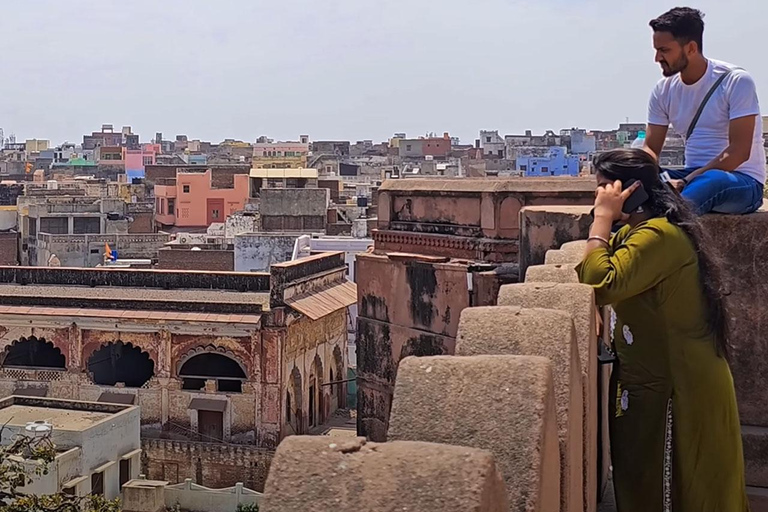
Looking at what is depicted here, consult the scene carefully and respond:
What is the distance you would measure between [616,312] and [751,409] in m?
1.40

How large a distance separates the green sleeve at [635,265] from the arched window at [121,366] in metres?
21.1

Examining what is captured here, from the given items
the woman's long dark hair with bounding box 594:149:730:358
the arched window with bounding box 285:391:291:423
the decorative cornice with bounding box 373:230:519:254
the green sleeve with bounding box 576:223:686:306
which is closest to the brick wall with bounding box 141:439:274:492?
the arched window with bounding box 285:391:291:423

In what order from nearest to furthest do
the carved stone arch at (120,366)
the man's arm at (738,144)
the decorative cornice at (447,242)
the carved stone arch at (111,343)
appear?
the man's arm at (738,144)
the decorative cornice at (447,242)
the carved stone arch at (111,343)
the carved stone arch at (120,366)

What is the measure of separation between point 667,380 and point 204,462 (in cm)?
1866

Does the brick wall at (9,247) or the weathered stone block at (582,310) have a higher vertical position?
the weathered stone block at (582,310)

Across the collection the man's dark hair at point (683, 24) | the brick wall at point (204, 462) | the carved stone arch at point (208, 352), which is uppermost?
the man's dark hair at point (683, 24)

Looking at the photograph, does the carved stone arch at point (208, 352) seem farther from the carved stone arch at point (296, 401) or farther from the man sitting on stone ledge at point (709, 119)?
the man sitting on stone ledge at point (709, 119)

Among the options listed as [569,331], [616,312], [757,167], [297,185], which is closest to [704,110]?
[757,167]

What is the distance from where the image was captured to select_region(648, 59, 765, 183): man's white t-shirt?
362 centimetres

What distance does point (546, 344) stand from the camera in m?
2.41

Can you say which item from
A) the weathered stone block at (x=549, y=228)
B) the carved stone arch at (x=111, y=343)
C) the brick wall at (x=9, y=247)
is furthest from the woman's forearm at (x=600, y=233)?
the brick wall at (x=9, y=247)

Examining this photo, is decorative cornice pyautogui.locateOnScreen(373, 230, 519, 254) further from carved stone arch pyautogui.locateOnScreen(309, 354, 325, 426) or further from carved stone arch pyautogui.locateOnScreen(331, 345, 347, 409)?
carved stone arch pyautogui.locateOnScreen(331, 345, 347, 409)

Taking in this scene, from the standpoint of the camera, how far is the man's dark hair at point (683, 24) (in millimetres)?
3400

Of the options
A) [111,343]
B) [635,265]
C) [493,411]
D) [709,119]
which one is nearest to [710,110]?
[709,119]
